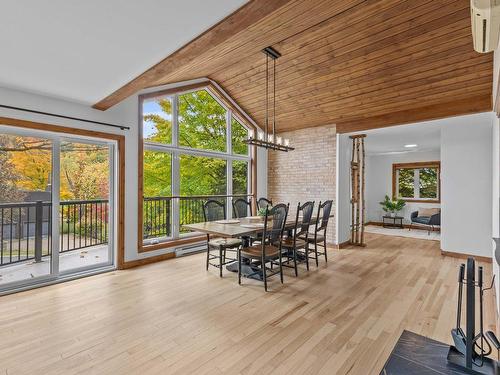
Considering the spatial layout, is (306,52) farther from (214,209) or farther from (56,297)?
(56,297)

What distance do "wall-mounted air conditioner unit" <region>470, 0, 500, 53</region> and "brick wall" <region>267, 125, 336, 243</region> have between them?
4.60 m

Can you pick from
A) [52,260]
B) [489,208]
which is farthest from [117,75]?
[489,208]

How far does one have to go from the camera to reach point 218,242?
13.3ft

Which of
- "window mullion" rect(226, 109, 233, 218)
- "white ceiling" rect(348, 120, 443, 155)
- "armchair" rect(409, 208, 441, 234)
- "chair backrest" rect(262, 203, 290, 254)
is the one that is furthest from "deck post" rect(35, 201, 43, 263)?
"armchair" rect(409, 208, 441, 234)

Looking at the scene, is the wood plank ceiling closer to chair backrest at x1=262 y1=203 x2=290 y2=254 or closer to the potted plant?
chair backrest at x1=262 y1=203 x2=290 y2=254

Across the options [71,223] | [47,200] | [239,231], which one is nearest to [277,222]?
[239,231]

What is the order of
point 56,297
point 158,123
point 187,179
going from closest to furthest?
point 56,297 < point 158,123 < point 187,179

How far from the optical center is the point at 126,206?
4.29 meters

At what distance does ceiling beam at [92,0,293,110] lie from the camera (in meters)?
1.83

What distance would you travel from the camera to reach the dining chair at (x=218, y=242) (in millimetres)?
3932

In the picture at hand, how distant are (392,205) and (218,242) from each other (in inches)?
262

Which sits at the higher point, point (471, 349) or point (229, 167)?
point (229, 167)

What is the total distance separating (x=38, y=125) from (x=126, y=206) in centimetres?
158

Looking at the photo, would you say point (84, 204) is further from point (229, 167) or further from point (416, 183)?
point (416, 183)
